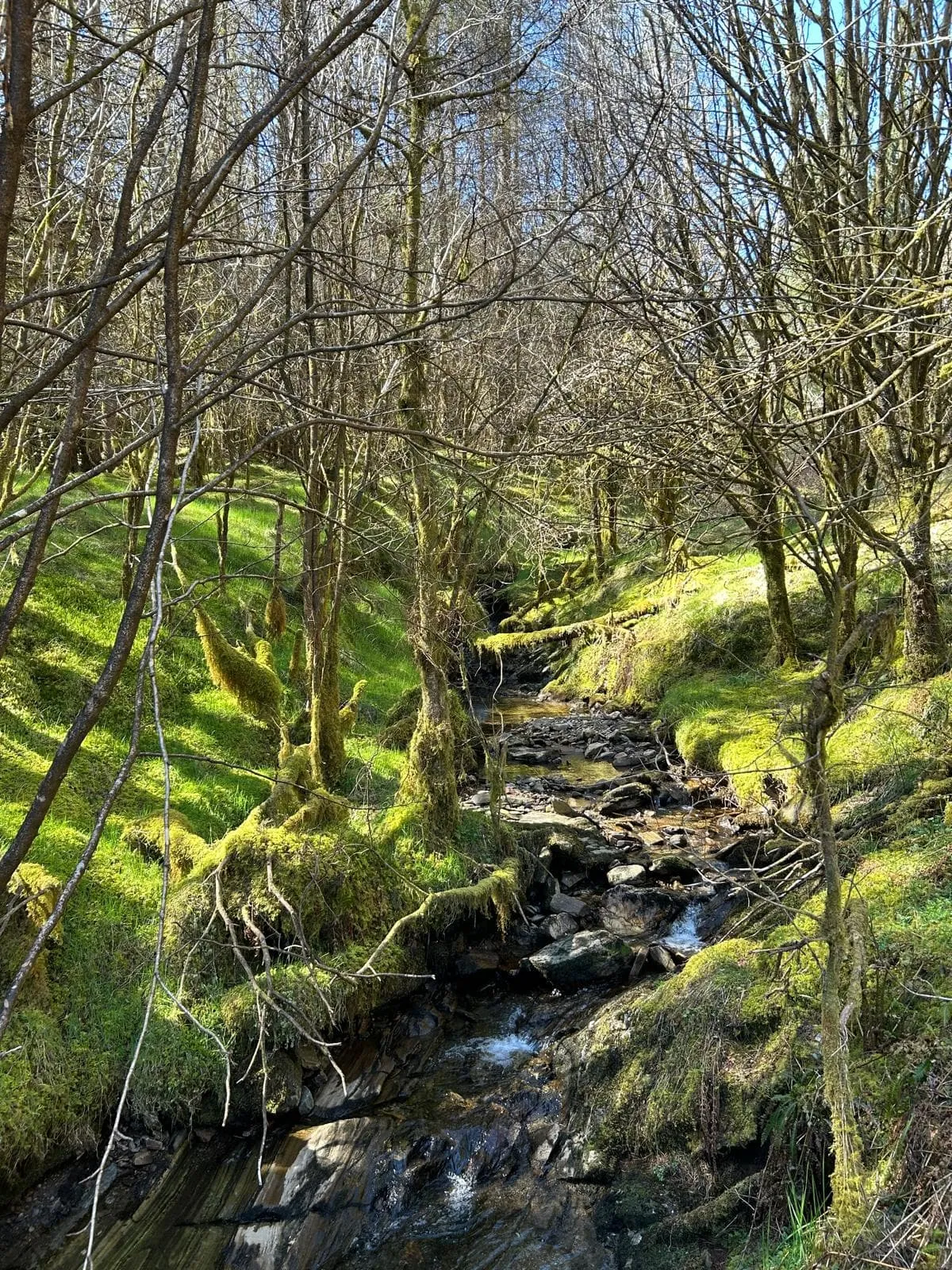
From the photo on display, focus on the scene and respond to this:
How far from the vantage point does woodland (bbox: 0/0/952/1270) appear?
3324mm

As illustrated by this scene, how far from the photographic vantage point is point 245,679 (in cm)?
954

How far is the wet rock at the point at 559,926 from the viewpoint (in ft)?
24.5

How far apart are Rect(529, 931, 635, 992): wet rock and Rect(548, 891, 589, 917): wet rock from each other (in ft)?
2.06

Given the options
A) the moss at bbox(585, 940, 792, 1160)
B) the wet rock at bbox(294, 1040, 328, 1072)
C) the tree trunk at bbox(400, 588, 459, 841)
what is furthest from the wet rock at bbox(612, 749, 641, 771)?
the wet rock at bbox(294, 1040, 328, 1072)

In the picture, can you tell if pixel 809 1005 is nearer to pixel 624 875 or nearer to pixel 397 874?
pixel 624 875

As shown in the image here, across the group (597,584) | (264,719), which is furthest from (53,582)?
(597,584)

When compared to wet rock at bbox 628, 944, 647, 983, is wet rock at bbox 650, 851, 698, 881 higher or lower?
higher

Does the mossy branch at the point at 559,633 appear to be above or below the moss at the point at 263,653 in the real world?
below

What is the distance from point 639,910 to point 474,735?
10.3ft

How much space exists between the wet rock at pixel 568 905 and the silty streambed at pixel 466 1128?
→ 0.6 inches

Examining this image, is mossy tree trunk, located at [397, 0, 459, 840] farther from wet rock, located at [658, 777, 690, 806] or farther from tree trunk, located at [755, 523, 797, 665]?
tree trunk, located at [755, 523, 797, 665]

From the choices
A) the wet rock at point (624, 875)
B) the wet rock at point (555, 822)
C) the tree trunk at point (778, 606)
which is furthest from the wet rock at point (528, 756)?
the wet rock at point (624, 875)

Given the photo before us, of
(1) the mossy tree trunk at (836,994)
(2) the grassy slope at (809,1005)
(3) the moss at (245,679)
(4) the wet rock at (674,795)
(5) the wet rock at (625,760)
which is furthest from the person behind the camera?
(5) the wet rock at (625,760)

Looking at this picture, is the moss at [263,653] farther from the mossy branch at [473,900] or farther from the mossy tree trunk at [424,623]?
the mossy branch at [473,900]
